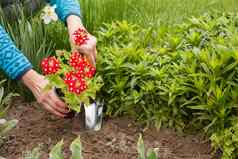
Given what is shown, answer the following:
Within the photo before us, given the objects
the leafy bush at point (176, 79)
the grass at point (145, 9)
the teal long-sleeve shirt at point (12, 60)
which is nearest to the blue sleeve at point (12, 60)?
the teal long-sleeve shirt at point (12, 60)

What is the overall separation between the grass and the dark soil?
0.94 metres

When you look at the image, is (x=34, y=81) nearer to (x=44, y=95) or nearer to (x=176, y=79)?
(x=44, y=95)

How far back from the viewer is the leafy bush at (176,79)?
2832 millimetres

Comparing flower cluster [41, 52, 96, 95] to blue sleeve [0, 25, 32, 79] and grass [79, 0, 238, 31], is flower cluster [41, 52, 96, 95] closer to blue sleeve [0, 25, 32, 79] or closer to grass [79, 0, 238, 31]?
blue sleeve [0, 25, 32, 79]

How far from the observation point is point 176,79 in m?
2.92

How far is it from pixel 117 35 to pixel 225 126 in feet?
3.07

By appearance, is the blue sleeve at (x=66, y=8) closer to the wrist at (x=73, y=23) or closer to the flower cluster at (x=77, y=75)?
the wrist at (x=73, y=23)

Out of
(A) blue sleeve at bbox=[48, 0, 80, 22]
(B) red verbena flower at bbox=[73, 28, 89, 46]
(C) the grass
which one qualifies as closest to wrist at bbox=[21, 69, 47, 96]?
(B) red verbena flower at bbox=[73, 28, 89, 46]

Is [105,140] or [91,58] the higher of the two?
[91,58]

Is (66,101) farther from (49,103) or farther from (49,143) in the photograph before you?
(49,143)

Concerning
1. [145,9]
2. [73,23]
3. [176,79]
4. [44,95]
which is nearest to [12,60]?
[44,95]

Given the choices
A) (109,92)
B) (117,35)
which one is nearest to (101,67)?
(109,92)

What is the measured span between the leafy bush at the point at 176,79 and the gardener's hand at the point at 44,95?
362mm

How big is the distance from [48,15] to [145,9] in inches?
42.7
